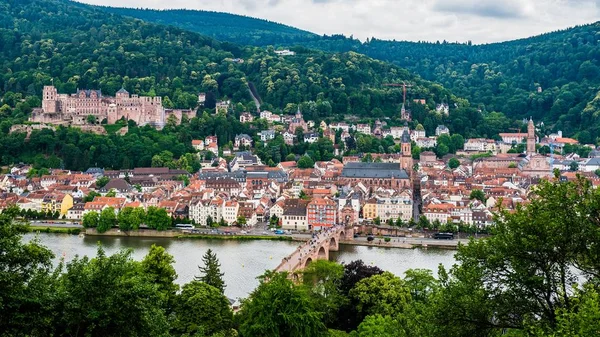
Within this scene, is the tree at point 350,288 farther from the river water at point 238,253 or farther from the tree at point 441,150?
the tree at point 441,150

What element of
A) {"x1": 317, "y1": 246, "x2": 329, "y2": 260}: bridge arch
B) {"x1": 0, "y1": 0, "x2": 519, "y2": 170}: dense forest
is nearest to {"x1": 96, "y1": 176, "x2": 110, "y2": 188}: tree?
{"x1": 0, "y1": 0, "x2": 519, "y2": 170}: dense forest

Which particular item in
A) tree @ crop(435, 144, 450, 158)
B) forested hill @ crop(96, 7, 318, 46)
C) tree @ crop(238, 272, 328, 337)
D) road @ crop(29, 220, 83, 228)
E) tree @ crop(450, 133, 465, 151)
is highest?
forested hill @ crop(96, 7, 318, 46)

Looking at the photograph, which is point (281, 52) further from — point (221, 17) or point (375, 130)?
point (221, 17)

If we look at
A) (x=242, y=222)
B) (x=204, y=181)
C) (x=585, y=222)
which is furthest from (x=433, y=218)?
(x=585, y=222)

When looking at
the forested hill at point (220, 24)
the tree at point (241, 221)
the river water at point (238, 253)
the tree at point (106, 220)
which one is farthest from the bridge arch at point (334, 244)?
the forested hill at point (220, 24)

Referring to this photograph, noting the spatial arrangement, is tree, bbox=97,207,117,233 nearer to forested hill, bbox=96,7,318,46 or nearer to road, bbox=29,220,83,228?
road, bbox=29,220,83,228

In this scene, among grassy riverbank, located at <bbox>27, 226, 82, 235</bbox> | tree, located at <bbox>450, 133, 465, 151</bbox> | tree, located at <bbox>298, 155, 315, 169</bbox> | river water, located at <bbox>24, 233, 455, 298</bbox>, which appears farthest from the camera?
tree, located at <bbox>450, 133, 465, 151</bbox>

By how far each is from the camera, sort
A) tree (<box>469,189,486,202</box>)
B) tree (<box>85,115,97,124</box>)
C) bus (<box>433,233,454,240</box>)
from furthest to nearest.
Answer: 1. tree (<box>85,115,97,124</box>)
2. tree (<box>469,189,486,202</box>)
3. bus (<box>433,233,454,240</box>)
